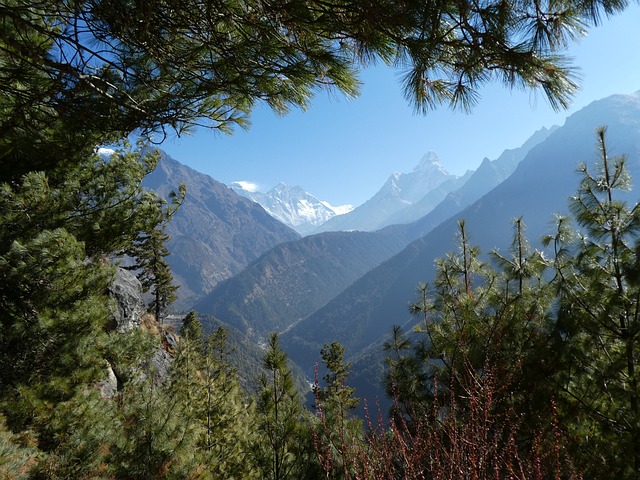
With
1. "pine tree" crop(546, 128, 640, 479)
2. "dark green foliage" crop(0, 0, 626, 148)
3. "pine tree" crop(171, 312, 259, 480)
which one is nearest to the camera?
"dark green foliage" crop(0, 0, 626, 148)

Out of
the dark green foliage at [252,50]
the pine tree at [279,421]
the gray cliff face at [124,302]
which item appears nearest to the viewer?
the dark green foliage at [252,50]

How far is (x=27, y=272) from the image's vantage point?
4.34 metres

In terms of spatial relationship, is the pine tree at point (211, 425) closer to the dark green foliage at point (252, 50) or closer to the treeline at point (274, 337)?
the treeline at point (274, 337)

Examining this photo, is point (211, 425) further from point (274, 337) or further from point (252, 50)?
point (252, 50)

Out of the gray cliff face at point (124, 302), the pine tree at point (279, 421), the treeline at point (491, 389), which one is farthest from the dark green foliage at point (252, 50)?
the gray cliff face at point (124, 302)

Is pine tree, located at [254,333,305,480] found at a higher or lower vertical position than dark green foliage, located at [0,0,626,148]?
lower

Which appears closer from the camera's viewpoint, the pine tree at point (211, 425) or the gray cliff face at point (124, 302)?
the pine tree at point (211, 425)

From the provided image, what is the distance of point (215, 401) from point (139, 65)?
29.8ft

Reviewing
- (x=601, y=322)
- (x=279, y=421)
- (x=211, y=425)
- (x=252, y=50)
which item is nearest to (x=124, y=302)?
(x=211, y=425)

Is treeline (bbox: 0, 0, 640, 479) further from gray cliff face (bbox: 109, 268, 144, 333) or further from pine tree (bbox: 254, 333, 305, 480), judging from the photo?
gray cliff face (bbox: 109, 268, 144, 333)

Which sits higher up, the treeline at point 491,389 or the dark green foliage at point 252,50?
the dark green foliage at point 252,50

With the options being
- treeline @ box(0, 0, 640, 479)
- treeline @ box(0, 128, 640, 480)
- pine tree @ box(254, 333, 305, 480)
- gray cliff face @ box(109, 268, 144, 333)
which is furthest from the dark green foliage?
gray cliff face @ box(109, 268, 144, 333)

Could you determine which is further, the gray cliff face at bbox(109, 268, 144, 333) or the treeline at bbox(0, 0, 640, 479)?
the gray cliff face at bbox(109, 268, 144, 333)

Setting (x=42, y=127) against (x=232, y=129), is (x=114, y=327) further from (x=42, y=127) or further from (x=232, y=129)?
(x=232, y=129)
